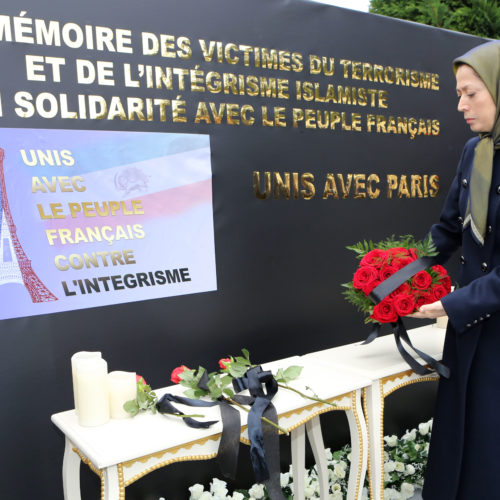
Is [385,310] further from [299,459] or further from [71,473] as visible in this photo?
[71,473]

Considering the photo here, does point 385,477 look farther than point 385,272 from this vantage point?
Yes

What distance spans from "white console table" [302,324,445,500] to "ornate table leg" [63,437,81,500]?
0.91 m

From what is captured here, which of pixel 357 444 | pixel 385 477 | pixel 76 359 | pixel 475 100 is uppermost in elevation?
pixel 475 100

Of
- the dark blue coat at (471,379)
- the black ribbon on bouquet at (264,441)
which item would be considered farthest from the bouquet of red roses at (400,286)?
the black ribbon on bouquet at (264,441)

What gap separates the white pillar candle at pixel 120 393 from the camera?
58.7 inches

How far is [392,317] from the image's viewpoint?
5.68ft

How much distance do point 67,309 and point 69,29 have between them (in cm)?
94

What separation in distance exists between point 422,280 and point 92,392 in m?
1.08

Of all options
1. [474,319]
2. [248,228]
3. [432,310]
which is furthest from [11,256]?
[474,319]

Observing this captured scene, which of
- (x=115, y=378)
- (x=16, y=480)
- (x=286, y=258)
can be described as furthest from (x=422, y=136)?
(x=16, y=480)

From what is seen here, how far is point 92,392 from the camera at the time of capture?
1435 millimetres

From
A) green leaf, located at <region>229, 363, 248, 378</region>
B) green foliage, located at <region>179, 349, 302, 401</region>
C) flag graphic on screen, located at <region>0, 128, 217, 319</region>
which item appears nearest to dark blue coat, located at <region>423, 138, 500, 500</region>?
green foliage, located at <region>179, 349, 302, 401</region>

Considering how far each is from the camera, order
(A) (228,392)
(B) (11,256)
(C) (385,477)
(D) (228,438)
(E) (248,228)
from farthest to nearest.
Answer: (C) (385,477), (E) (248,228), (B) (11,256), (A) (228,392), (D) (228,438)

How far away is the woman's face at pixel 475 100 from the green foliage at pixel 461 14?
2.91m
